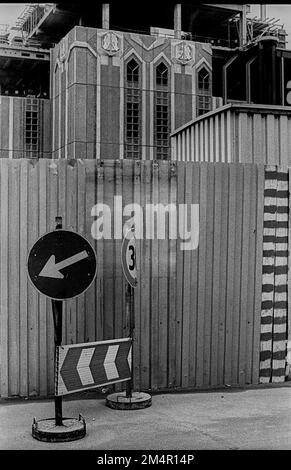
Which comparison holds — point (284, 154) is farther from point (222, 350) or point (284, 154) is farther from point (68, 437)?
point (68, 437)

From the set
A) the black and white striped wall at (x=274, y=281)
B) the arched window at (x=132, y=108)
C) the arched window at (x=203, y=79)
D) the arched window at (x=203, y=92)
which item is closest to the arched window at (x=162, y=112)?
the arched window at (x=132, y=108)

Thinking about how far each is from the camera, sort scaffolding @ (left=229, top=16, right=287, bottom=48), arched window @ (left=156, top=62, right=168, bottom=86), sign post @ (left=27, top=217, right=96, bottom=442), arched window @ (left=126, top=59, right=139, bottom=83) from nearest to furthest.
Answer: sign post @ (left=27, top=217, right=96, bottom=442), arched window @ (left=126, top=59, right=139, bottom=83), arched window @ (left=156, top=62, right=168, bottom=86), scaffolding @ (left=229, top=16, right=287, bottom=48)

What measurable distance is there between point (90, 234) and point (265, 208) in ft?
7.76

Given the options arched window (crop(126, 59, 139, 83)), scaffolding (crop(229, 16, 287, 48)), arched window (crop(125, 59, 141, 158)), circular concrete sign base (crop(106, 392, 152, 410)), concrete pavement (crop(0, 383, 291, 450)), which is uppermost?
scaffolding (crop(229, 16, 287, 48))

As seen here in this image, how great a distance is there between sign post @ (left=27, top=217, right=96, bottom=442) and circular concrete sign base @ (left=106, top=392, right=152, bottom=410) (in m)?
0.96

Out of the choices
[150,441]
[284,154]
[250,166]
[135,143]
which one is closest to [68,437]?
[150,441]

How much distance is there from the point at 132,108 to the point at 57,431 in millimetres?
40828

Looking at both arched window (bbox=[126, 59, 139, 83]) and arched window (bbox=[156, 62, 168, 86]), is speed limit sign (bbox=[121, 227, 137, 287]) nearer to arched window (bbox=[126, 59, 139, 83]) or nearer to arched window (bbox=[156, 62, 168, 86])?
arched window (bbox=[126, 59, 139, 83])

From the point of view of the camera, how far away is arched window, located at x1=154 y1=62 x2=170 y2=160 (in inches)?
1788

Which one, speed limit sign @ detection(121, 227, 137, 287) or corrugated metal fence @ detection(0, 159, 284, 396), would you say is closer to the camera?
speed limit sign @ detection(121, 227, 137, 287)

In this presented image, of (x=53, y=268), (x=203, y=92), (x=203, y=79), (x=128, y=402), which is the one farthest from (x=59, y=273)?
(x=203, y=79)

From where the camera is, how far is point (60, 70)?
1779 inches

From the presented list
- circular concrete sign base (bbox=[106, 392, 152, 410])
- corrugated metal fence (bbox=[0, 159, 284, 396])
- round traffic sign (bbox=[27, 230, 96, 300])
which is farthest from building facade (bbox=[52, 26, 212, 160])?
round traffic sign (bbox=[27, 230, 96, 300])

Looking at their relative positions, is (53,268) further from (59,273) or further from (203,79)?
(203,79)
